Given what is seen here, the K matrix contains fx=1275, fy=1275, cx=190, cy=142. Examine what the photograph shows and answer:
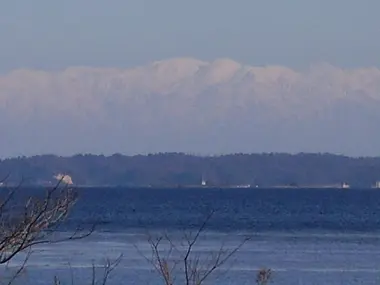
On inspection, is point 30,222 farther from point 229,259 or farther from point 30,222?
point 229,259

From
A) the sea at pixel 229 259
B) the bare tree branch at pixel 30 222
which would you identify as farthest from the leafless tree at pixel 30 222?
the sea at pixel 229 259

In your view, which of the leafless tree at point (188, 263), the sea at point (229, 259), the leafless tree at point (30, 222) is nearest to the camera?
the leafless tree at point (30, 222)

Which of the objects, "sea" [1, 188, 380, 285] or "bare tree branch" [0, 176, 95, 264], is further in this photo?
"sea" [1, 188, 380, 285]

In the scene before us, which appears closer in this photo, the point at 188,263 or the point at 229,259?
the point at 188,263

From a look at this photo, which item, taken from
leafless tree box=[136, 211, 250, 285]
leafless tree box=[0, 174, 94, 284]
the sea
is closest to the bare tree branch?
leafless tree box=[0, 174, 94, 284]

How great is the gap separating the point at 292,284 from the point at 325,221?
45044mm

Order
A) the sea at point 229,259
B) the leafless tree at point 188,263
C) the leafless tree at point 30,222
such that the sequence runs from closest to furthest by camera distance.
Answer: the leafless tree at point 30,222
the leafless tree at point 188,263
the sea at point 229,259

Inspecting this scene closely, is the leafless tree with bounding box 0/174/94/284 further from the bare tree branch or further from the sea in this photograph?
the sea

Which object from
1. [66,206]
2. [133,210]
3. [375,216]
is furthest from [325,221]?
[66,206]

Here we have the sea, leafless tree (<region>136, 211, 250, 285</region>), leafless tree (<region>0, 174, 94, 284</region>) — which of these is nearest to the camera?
leafless tree (<region>0, 174, 94, 284</region>)

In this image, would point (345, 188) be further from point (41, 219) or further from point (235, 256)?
point (41, 219)

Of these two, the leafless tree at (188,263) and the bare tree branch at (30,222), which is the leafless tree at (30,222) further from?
the leafless tree at (188,263)

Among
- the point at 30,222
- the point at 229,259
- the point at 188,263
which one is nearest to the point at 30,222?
the point at 30,222

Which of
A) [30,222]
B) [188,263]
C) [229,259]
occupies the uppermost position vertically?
[30,222]
